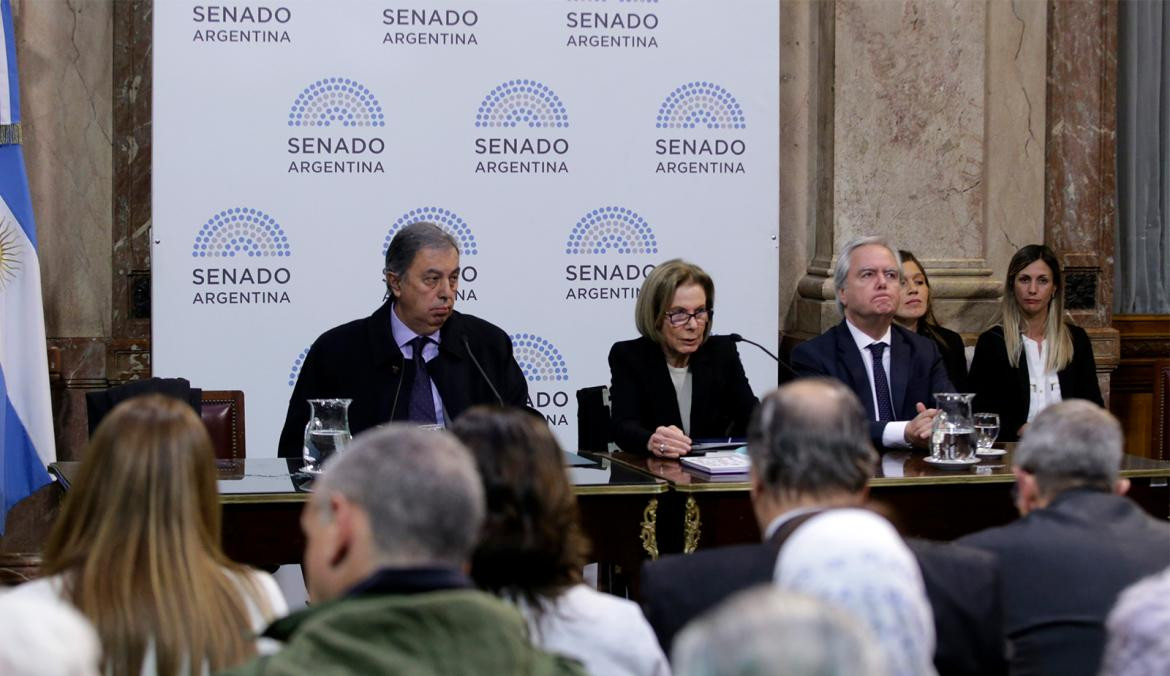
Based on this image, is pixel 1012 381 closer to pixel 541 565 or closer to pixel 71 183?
pixel 71 183

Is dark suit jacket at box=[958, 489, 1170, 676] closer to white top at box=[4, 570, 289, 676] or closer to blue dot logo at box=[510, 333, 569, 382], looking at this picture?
white top at box=[4, 570, 289, 676]

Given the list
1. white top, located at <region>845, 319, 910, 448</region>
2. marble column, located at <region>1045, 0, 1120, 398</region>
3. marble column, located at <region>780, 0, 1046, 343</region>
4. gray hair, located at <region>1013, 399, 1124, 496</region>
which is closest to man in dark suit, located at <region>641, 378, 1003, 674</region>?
gray hair, located at <region>1013, 399, 1124, 496</region>

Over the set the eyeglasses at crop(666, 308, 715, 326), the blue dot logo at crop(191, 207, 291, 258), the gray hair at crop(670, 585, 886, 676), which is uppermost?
the blue dot logo at crop(191, 207, 291, 258)

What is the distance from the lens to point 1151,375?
7285 millimetres

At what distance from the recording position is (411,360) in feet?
15.5

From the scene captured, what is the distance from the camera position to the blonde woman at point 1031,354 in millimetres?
5781

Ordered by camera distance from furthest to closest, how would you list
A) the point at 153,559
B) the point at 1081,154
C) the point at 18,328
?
the point at 1081,154, the point at 18,328, the point at 153,559

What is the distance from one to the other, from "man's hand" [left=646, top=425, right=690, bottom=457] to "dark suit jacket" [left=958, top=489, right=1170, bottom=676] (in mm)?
1820

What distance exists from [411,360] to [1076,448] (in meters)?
2.44

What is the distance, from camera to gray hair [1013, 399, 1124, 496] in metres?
2.67

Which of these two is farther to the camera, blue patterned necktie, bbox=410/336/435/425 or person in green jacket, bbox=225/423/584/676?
blue patterned necktie, bbox=410/336/435/425

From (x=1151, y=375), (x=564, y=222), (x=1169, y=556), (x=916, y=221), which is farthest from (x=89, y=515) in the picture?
(x=1151, y=375)

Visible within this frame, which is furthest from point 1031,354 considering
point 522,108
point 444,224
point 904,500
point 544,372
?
point 444,224

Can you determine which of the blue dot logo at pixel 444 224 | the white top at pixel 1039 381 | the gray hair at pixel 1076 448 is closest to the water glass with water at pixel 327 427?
the gray hair at pixel 1076 448
